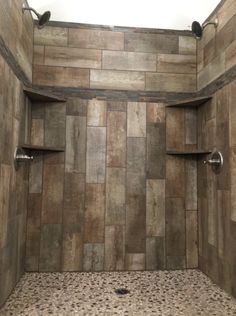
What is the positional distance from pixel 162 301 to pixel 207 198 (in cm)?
90

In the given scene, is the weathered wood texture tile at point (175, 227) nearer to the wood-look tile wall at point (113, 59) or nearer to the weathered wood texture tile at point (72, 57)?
the wood-look tile wall at point (113, 59)

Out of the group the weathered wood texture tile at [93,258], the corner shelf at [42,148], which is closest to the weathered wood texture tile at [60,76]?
the corner shelf at [42,148]

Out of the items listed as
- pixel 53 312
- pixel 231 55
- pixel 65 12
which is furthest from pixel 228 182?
pixel 65 12

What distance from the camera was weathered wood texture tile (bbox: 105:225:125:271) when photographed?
7.90 feet

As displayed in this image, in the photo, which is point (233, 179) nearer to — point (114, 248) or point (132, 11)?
point (114, 248)

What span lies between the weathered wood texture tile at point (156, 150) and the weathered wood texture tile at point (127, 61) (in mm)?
536

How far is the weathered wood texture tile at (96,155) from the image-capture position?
8.00 ft

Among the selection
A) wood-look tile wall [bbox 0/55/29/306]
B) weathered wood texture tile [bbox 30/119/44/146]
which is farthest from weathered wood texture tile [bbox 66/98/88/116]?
wood-look tile wall [bbox 0/55/29/306]

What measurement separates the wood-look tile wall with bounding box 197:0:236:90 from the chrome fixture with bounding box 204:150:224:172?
61cm

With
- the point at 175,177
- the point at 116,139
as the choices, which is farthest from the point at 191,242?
the point at 116,139

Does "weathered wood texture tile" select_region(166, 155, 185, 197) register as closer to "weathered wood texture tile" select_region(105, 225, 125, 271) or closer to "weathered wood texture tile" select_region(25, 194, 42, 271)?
"weathered wood texture tile" select_region(105, 225, 125, 271)

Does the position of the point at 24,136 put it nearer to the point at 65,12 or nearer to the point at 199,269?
the point at 65,12

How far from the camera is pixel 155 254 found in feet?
8.02

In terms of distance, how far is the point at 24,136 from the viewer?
7.39 ft
